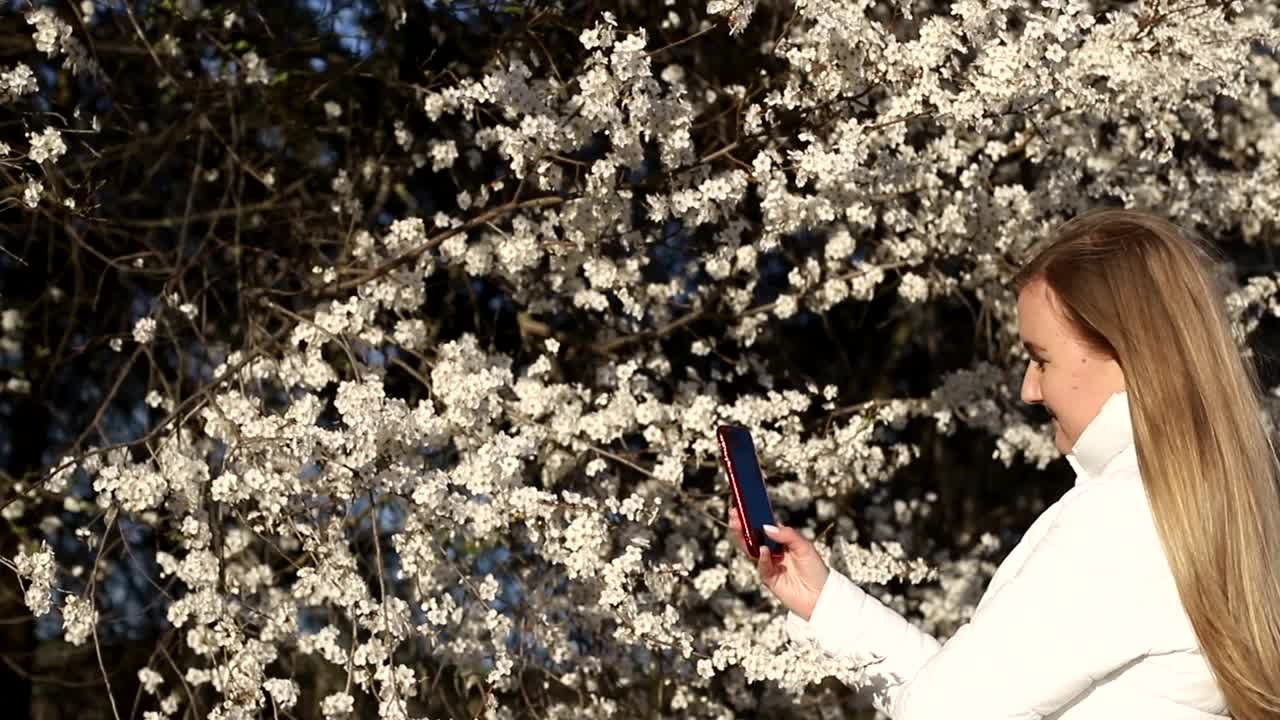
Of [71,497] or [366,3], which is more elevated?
[366,3]

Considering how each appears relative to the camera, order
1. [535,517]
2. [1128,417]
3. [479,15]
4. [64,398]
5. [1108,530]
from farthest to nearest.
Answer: [64,398] → [479,15] → [535,517] → [1128,417] → [1108,530]

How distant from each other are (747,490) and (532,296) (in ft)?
5.25

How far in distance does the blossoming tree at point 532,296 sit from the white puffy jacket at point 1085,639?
3.94 ft

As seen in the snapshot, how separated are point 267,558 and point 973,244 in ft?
6.49

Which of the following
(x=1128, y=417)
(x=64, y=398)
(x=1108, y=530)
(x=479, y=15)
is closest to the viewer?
(x=1108, y=530)

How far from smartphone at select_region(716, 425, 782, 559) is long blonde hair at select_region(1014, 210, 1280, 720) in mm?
717

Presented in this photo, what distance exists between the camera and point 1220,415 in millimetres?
1860

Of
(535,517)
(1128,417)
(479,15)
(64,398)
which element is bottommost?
(1128,417)

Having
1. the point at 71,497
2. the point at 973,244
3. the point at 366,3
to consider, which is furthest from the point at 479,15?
the point at 71,497

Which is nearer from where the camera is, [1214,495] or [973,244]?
[1214,495]

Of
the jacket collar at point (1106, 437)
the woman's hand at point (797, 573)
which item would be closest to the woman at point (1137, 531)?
the jacket collar at point (1106, 437)

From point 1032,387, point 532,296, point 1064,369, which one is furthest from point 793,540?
point 532,296

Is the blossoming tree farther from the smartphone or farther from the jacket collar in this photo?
the jacket collar

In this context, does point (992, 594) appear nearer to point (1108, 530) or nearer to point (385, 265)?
point (1108, 530)
